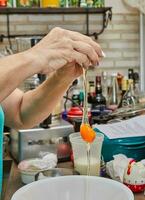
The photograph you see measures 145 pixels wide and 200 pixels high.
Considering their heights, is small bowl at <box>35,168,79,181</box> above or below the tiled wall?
below

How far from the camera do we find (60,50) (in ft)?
3.25

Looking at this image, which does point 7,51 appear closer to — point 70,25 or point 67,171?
point 70,25

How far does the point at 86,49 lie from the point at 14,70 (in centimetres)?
19

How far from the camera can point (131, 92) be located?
2281 millimetres

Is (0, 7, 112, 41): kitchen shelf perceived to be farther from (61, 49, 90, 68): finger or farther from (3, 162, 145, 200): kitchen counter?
(61, 49, 90, 68): finger

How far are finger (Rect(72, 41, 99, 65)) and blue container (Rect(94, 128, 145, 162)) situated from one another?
0.39m

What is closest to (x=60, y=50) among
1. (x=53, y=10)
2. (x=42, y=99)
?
(x=42, y=99)

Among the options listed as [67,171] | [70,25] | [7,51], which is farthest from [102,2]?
[67,171]

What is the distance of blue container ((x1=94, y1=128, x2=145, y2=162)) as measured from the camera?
4.33 feet

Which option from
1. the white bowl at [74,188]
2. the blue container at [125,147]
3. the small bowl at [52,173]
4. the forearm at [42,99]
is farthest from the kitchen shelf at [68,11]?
the white bowl at [74,188]

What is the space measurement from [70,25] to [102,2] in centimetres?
27

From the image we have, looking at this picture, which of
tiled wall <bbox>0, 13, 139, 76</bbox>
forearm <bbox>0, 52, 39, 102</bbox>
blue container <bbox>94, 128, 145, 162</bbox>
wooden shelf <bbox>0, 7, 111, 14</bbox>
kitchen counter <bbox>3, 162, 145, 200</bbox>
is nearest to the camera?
forearm <bbox>0, 52, 39, 102</bbox>

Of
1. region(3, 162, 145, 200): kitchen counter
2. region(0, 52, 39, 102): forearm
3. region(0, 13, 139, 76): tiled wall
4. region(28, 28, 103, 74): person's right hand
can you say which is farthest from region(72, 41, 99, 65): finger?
region(0, 13, 139, 76): tiled wall

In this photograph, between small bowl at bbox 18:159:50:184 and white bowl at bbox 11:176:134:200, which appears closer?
white bowl at bbox 11:176:134:200
